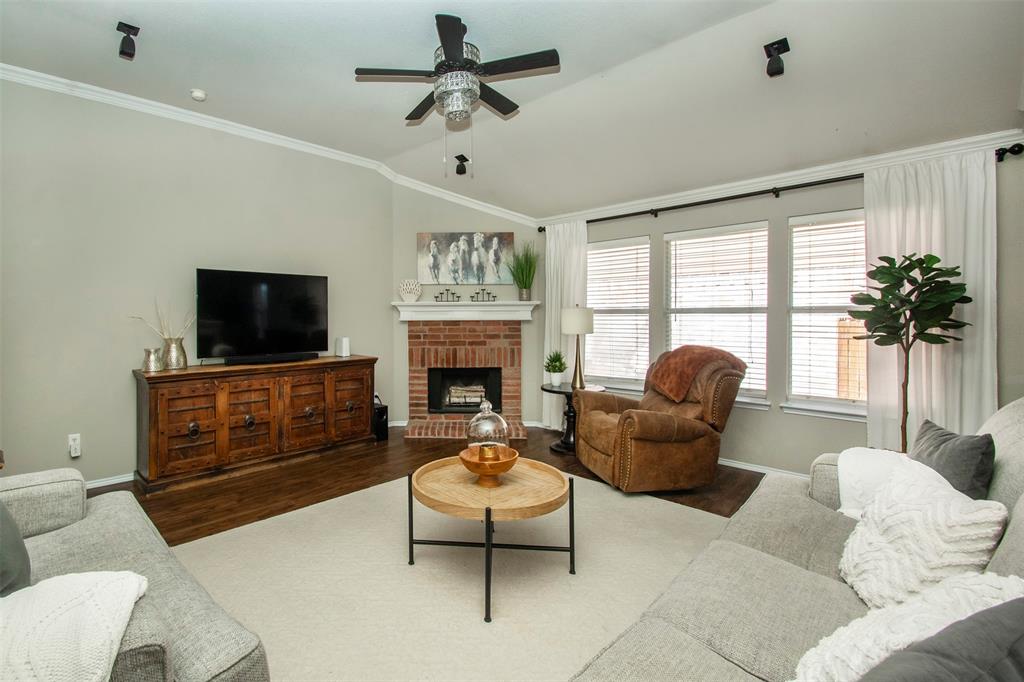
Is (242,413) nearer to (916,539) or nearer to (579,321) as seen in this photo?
(579,321)

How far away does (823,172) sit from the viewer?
352 cm

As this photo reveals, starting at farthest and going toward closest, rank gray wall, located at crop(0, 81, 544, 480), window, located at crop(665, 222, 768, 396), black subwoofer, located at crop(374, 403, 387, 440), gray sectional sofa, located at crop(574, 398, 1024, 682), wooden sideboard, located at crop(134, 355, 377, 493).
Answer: black subwoofer, located at crop(374, 403, 387, 440)
window, located at crop(665, 222, 768, 396)
wooden sideboard, located at crop(134, 355, 377, 493)
gray wall, located at crop(0, 81, 544, 480)
gray sectional sofa, located at crop(574, 398, 1024, 682)

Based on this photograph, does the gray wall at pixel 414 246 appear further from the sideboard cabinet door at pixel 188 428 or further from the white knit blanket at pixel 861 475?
the white knit blanket at pixel 861 475

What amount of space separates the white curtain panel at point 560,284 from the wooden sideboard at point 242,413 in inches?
76.3

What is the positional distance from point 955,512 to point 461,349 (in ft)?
14.8

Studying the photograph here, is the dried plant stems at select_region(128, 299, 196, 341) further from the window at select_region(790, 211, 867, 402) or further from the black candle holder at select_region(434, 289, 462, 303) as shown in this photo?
the window at select_region(790, 211, 867, 402)

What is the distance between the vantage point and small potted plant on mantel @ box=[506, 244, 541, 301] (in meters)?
5.23

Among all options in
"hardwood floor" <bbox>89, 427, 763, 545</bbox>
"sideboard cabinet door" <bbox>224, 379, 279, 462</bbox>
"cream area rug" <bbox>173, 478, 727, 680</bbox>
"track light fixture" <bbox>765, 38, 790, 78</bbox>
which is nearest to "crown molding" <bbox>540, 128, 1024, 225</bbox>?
"track light fixture" <bbox>765, 38, 790, 78</bbox>

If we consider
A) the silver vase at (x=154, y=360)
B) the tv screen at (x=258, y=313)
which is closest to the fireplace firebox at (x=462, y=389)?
the tv screen at (x=258, y=313)

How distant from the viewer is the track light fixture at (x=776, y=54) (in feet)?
8.20

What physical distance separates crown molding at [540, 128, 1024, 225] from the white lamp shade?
1.15 metres

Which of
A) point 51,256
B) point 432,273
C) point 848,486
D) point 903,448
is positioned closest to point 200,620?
point 848,486

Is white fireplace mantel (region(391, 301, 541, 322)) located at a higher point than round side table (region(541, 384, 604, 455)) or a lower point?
higher

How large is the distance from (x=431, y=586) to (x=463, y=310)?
11.1ft
